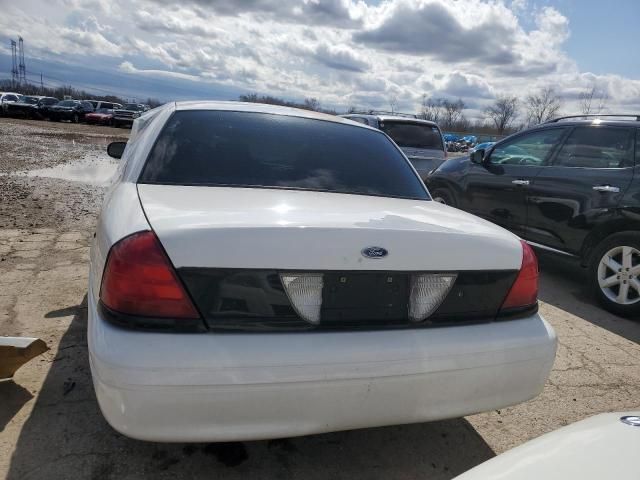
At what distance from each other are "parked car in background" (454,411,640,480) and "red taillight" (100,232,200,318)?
1.02 m

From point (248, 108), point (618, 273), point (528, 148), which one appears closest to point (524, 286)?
point (248, 108)

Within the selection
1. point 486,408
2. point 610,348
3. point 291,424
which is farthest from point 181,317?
point 610,348

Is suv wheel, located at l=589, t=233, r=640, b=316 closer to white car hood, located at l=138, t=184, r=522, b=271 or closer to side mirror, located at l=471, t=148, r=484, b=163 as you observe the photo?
side mirror, located at l=471, t=148, r=484, b=163

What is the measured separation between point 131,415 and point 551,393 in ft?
8.17

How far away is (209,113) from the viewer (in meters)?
2.84

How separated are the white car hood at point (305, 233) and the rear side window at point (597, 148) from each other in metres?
3.13

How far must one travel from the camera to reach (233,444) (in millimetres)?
2289

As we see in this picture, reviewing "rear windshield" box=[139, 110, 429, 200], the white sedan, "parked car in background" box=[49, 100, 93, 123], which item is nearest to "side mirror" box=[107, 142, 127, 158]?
"rear windshield" box=[139, 110, 429, 200]

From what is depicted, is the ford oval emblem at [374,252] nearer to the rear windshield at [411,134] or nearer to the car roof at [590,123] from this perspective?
the car roof at [590,123]

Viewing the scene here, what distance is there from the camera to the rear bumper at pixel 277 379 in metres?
1.64

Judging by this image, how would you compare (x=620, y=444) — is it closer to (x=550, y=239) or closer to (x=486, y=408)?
(x=486, y=408)

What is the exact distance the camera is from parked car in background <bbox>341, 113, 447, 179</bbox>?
30.6 feet

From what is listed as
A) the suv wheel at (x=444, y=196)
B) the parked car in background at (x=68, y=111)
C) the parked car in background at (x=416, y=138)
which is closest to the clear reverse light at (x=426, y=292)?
the suv wheel at (x=444, y=196)

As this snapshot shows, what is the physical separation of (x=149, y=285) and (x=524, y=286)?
1.55 metres
